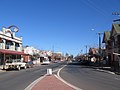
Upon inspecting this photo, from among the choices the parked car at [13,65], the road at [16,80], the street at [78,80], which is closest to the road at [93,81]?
the street at [78,80]

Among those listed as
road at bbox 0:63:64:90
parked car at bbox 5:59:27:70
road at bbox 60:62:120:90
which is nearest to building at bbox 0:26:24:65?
parked car at bbox 5:59:27:70

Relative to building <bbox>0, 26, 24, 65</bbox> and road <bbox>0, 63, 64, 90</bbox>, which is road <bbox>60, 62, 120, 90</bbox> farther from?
building <bbox>0, 26, 24, 65</bbox>

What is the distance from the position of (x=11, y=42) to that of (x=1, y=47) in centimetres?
1004

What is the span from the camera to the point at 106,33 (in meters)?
82.4

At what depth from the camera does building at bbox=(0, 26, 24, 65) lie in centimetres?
6228

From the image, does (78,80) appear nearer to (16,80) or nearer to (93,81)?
(93,81)

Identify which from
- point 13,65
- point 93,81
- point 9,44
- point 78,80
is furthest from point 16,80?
point 9,44

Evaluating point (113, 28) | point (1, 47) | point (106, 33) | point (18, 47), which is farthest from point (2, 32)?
point (106, 33)

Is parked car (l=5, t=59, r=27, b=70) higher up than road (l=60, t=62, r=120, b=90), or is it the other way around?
parked car (l=5, t=59, r=27, b=70)

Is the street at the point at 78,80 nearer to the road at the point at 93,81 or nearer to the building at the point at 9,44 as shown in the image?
the road at the point at 93,81

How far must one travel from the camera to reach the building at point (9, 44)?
62.3 metres

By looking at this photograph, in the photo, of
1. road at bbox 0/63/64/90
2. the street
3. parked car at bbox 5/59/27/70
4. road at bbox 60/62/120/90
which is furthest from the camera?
parked car at bbox 5/59/27/70

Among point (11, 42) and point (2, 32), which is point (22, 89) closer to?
point (2, 32)

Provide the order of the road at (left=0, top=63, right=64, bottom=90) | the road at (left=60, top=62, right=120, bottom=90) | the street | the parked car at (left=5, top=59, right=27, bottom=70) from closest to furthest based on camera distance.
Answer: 1. the road at (left=60, top=62, right=120, bottom=90)
2. the street
3. the road at (left=0, top=63, right=64, bottom=90)
4. the parked car at (left=5, top=59, right=27, bottom=70)
